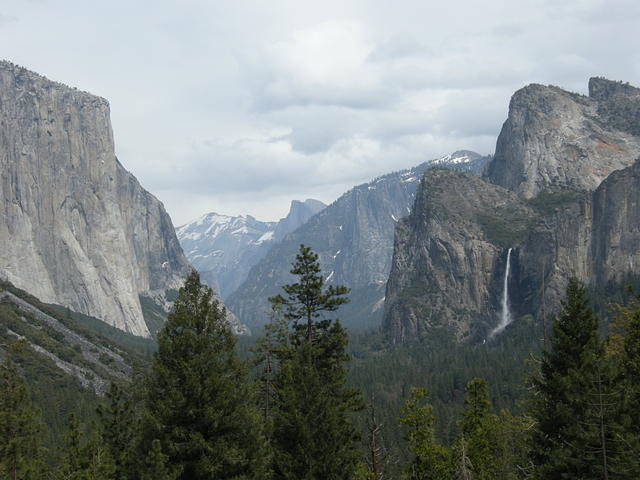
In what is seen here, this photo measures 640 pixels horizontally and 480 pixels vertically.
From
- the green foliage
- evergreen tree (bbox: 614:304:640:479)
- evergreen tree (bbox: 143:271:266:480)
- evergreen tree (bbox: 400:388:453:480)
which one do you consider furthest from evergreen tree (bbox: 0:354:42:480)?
evergreen tree (bbox: 614:304:640:479)

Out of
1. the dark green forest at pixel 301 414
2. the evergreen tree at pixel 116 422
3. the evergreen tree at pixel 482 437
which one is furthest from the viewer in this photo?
the evergreen tree at pixel 116 422

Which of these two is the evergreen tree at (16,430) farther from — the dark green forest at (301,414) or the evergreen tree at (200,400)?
the evergreen tree at (200,400)

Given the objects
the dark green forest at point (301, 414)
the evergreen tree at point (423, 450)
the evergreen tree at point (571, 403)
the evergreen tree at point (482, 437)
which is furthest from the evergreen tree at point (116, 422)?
the evergreen tree at point (571, 403)

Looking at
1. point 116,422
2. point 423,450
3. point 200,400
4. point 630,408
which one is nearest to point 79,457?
point 116,422

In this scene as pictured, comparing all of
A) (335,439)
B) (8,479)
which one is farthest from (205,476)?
(8,479)

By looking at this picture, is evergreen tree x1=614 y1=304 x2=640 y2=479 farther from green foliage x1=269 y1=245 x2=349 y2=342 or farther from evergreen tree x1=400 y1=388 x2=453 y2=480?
green foliage x1=269 y1=245 x2=349 y2=342

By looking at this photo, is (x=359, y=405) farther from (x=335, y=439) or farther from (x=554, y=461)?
(x=554, y=461)

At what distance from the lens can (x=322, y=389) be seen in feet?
115

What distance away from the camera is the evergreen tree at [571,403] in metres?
30.5

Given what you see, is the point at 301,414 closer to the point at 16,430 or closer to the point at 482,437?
the point at 482,437

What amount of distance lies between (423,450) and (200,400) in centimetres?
1885

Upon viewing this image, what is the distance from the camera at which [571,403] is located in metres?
32.9

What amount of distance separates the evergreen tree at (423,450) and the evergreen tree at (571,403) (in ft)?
23.6

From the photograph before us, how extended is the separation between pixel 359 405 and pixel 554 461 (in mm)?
12427
